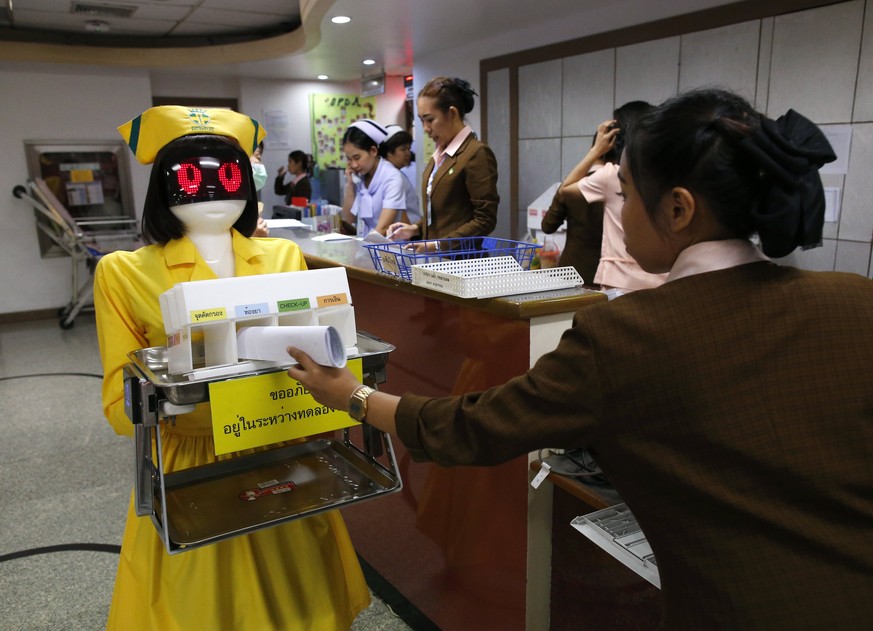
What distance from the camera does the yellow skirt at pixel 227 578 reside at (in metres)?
1.39

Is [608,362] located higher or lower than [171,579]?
higher

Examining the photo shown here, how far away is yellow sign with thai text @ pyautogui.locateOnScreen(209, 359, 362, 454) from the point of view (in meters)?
1.08

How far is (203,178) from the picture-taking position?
138cm

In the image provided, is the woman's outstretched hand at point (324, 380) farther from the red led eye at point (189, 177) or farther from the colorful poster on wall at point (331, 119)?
the colorful poster on wall at point (331, 119)

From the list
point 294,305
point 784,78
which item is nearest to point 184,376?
point 294,305

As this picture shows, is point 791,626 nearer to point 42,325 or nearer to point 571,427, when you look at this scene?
point 571,427

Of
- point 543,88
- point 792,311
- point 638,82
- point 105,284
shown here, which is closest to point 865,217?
point 638,82

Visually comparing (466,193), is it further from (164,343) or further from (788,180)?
(788,180)

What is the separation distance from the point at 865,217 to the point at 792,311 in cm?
309

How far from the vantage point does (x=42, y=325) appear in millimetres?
6805

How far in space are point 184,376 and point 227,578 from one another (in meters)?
0.57

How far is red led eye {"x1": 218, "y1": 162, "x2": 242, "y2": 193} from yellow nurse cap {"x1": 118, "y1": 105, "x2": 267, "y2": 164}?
0.08 metres

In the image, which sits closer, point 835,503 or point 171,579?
point 835,503

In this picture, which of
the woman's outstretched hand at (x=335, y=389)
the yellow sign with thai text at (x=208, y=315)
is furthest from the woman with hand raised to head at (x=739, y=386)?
the yellow sign with thai text at (x=208, y=315)
